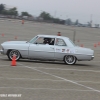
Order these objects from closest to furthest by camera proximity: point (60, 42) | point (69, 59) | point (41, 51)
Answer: point (41, 51)
point (69, 59)
point (60, 42)

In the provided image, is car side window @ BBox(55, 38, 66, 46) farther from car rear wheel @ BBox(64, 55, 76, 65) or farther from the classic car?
car rear wheel @ BBox(64, 55, 76, 65)

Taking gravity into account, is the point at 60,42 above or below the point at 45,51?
above

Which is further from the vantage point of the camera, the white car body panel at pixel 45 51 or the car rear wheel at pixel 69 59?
the car rear wheel at pixel 69 59

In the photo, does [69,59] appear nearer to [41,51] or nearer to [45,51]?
→ [45,51]

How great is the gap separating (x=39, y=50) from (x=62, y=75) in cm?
418

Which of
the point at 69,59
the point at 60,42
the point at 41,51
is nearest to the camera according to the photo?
the point at 41,51

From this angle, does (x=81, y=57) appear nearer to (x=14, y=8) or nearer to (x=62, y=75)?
(x=62, y=75)

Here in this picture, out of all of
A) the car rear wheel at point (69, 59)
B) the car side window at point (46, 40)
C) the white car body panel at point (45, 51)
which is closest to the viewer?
the white car body panel at point (45, 51)

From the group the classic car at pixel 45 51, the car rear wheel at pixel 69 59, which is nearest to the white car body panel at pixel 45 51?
the classic car at pixel 45 51

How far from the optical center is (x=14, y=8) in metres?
118

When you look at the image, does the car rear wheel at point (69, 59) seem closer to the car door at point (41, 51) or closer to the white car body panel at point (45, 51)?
the white car body panel at point (45, 51)

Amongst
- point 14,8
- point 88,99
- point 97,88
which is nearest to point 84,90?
point 97,88

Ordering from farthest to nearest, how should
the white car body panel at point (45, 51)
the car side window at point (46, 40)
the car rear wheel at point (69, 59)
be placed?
the car side window at point (46, 40) → the car rear wheel at point (69, 59) → the white car body panel at point (45, 51)

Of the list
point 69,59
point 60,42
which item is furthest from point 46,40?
point 69,59
